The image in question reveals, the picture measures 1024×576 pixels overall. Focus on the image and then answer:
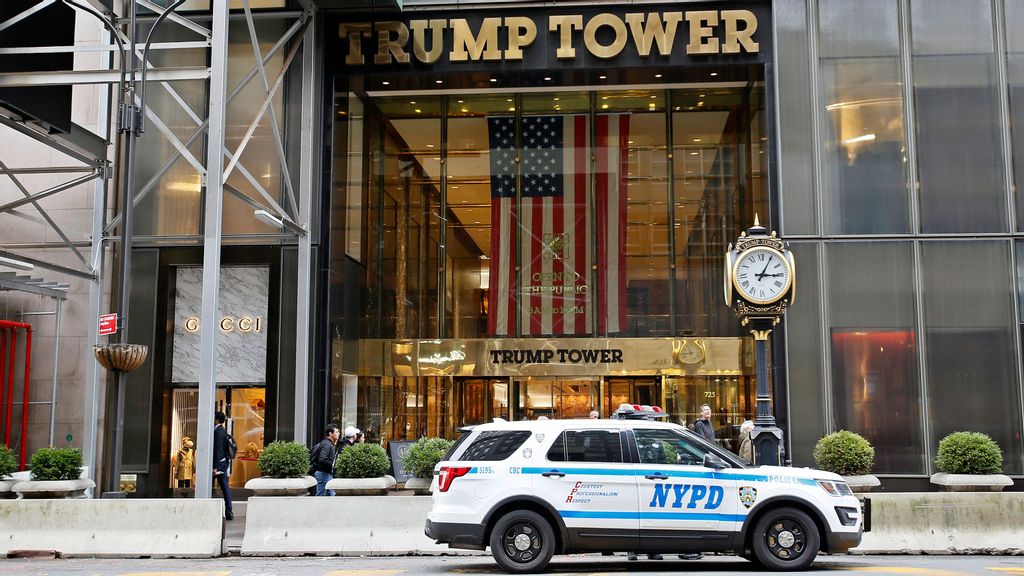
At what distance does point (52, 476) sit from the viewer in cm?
1569

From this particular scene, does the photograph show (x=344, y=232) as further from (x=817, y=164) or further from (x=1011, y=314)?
(x=1011, y=314)

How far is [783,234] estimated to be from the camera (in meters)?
20.1

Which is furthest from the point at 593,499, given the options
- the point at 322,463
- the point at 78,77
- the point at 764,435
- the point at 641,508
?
the point at 78,77

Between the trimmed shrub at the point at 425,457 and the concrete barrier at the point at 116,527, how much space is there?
2931mm

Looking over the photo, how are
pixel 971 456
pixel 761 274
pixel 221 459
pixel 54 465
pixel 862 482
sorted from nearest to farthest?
pixel 761 274 → pixel 54 465 → pixel 971 456 → pixel 862 482 → pixel 221 459

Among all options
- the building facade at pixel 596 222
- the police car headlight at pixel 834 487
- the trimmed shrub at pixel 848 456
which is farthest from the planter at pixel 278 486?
the trimmed shrub at pixel 848 456

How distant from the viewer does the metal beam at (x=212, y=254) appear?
16.9 metres

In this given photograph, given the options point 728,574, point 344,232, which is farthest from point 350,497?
point 344,232

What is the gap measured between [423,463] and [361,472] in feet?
3.26

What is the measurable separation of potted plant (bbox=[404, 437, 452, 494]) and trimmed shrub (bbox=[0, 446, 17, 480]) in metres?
6.49

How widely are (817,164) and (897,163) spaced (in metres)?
1.58

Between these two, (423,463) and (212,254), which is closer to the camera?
(423,463)

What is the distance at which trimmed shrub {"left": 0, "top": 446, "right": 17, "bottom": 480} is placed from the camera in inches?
637

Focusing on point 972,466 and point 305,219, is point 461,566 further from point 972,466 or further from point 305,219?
point 305,219
